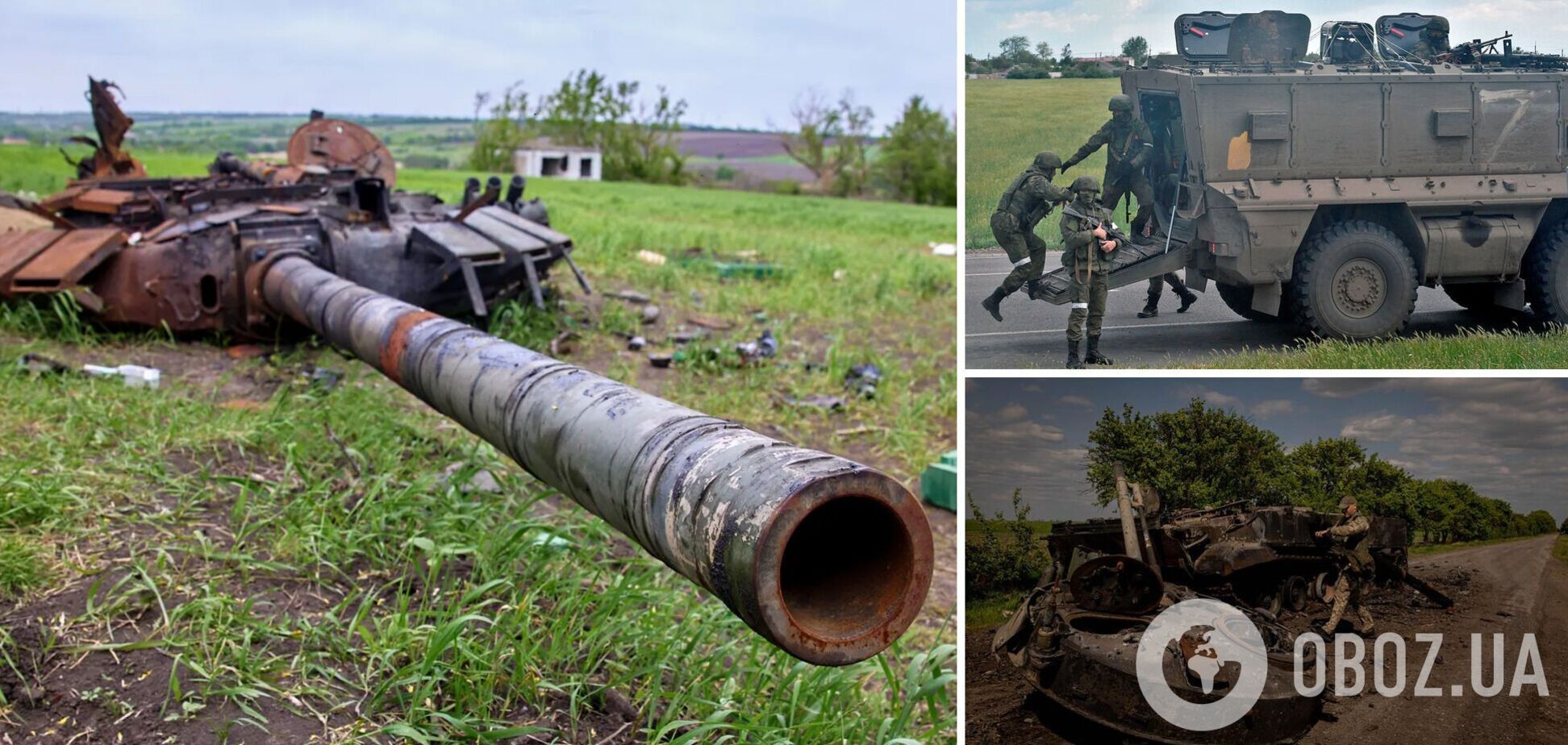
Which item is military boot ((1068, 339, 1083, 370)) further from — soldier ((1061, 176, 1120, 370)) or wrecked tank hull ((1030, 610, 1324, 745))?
wrecked tank hull ((1030, 610, 1324, 745))

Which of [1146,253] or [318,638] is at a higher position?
[1146,253]

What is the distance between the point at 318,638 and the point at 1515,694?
121 inches

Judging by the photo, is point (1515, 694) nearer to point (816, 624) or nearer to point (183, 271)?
point (816, 624)

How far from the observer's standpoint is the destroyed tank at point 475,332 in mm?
2000

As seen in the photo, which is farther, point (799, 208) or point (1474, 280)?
point (799, 208)

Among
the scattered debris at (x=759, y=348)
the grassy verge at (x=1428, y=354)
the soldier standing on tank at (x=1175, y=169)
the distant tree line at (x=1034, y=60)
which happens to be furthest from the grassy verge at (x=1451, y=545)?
the scattered debris at (x=759, y=348)

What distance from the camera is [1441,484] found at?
102 inches

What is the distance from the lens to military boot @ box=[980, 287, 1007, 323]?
2.74m

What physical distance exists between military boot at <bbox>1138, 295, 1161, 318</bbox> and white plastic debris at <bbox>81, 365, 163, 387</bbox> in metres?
5.72

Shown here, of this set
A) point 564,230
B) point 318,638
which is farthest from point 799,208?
point 318,638

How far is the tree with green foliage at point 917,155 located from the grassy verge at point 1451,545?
4198cm

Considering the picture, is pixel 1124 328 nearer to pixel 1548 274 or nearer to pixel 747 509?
pixel 1548 274

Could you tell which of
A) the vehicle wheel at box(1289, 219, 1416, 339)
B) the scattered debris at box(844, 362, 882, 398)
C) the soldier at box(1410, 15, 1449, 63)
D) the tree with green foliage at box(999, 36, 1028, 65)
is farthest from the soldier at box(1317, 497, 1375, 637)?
the scattered debris at box(844, 362, 882, 398)

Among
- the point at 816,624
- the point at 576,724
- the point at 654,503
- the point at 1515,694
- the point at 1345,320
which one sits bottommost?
the point at 576,724
